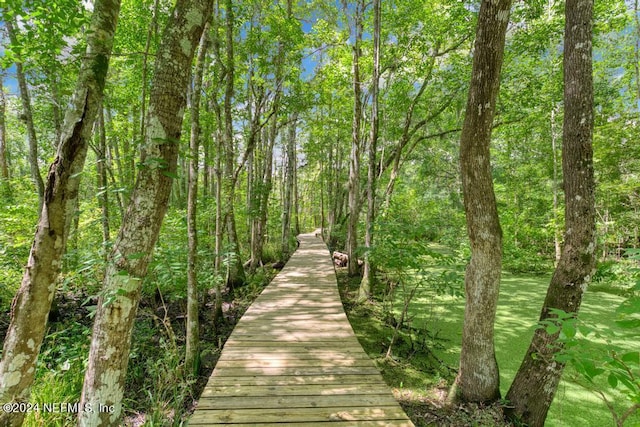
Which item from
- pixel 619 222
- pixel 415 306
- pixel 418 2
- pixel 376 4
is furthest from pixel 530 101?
pixel 415 306

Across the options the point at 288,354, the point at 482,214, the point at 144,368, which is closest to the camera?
the point at 482,214

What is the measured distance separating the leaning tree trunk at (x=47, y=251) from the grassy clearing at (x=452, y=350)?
287 centimetres

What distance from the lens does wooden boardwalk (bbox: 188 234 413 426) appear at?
7.48 ft

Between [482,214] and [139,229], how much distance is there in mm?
2797

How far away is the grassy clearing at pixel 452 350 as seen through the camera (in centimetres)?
286

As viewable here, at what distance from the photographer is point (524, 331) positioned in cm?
495

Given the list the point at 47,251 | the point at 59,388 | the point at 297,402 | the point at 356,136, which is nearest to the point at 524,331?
the point at 297,402

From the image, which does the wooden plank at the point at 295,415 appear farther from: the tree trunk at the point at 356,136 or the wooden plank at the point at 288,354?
the tree trunk at the point at 356,136

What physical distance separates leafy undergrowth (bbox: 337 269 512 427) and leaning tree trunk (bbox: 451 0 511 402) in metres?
0.22

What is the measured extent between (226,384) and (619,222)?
36.2 ft

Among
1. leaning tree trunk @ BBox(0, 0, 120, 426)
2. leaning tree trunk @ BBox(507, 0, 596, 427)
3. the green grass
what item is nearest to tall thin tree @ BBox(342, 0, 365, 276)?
the green grass

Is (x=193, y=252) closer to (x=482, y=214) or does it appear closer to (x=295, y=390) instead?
(x=295, y=390)

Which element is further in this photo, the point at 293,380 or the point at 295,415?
the point at 293,380

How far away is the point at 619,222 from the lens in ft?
26.1
